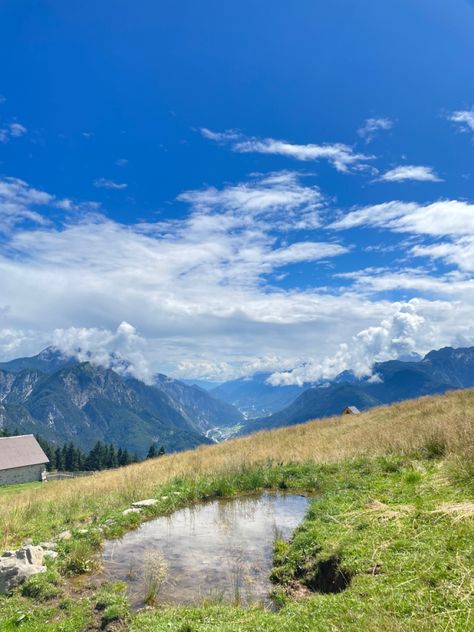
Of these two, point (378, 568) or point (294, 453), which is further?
point (294, 453)

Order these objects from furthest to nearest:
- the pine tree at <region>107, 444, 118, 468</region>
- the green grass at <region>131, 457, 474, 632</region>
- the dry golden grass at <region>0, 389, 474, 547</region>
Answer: the pine tree at <region>107, 444, 118, 468</region> < the dry golden grass at <region>0, 389, 474, 547</region> < the green grass at <region>131, 457, 474, 632</region>

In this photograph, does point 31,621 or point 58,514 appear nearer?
point 31,621

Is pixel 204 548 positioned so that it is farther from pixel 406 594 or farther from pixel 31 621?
pixel 406 594

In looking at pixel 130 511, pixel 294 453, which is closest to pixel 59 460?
pixel 294 453

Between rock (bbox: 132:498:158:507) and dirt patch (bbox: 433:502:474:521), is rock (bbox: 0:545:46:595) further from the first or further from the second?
dirt patch (bbox: 433:502:474:521)

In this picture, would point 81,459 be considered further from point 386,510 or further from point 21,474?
point 386,510

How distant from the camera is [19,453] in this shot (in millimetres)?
90688

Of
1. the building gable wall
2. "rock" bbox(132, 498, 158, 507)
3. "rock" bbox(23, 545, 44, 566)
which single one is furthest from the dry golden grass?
the building gable wall

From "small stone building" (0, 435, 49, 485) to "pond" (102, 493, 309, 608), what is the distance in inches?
3459

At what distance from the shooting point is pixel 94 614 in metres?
8.01

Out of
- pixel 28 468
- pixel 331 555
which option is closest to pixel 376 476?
pixel 331 555

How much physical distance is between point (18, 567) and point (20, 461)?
303 ft

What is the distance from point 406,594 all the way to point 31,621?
678 cm

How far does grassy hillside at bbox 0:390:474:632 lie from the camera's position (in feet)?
20.6
